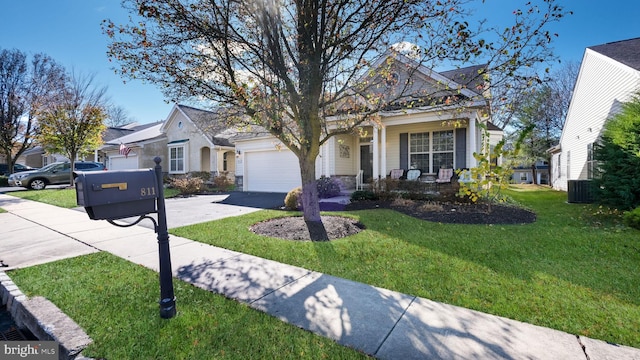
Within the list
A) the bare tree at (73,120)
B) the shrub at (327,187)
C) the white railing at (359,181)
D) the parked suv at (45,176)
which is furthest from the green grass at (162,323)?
the parked suv at (45,176)

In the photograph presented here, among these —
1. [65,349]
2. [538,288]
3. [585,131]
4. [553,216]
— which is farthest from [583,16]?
[65,349]

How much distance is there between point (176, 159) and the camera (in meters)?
21.4

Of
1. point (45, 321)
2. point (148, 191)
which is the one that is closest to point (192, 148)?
point (45, 321)

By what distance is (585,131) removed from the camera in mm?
14078

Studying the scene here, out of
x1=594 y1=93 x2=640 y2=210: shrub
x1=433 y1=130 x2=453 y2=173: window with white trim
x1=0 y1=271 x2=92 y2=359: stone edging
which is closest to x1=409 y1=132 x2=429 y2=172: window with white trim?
x1=433 y1=130 x2=453 y2=173: window with white trim

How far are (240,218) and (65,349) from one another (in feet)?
18.1

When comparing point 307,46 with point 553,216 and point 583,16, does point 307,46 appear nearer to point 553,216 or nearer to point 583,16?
point 553,216

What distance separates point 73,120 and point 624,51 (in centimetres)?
2708

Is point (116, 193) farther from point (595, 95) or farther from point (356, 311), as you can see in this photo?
point (595, 95)

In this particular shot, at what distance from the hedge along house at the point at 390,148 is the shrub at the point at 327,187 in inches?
22.7

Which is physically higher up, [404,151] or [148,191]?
[404,151]

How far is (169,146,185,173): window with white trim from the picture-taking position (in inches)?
824

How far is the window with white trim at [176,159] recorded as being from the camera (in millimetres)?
20938

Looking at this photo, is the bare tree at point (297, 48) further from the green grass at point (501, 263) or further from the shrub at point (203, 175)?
the shrub at point (203, 175)
